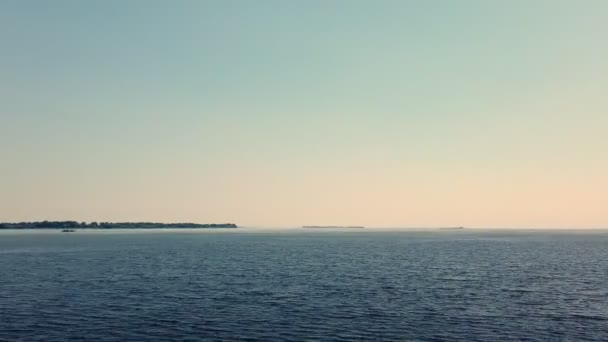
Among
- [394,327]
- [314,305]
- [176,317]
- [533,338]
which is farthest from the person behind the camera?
[314,305]

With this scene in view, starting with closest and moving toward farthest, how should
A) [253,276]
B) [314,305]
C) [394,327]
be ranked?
[394,327] → [314,305] → [253,276]

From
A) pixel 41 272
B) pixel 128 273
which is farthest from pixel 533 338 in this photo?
pixel 41 272

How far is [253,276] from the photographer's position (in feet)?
329

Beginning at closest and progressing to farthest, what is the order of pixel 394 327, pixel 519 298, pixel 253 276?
pixel 394 327
pixel 519 298
pixel 253 276

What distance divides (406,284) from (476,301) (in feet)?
61.4

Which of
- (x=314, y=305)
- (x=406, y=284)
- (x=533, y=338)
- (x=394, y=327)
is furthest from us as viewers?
(x=406, y=284)

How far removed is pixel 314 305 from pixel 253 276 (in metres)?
35.9

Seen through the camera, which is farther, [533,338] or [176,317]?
[176,317]

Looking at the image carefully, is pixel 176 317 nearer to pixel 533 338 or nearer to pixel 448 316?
pixel 448 316

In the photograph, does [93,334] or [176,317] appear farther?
[176,317]

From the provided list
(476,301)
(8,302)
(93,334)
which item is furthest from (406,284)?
(8,302)

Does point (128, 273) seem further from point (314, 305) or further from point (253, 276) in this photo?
point (314, 305)

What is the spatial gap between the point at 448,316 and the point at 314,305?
17.6 metres

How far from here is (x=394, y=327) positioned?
54094 millimetres
